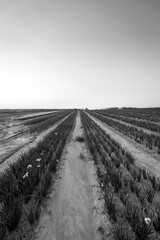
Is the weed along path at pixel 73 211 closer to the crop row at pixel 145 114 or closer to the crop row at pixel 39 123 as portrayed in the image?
the crop row at pixel 39 123

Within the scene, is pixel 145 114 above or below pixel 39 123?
above

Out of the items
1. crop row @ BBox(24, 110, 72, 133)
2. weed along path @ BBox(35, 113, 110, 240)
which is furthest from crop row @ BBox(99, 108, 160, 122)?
weed along path @ BBox(35, 113, 110, 240)

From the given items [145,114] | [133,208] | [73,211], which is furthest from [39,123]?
[145,114]

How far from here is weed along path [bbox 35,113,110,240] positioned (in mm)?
2447

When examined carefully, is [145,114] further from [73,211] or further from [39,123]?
[73,211]

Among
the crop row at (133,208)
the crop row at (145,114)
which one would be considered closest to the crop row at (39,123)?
the crop row at (133,208)

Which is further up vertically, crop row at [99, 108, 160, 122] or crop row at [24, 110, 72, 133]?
crop row at [99, 108, 160, 122]

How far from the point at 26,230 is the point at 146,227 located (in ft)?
7.92

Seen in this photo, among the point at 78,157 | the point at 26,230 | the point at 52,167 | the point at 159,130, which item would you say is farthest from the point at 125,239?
the point at 159,130

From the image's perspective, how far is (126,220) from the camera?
8.62 ft

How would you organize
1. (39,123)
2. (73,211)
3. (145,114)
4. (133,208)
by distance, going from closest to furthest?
1. (133,208)
2. (73,211)
3. (39,123)
4. (145,114)

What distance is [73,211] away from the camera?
10.1 ft

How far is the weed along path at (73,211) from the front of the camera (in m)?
2.45

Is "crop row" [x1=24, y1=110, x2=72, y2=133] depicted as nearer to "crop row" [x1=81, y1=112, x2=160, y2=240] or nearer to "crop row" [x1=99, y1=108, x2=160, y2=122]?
"crop row" [x1=81, y1=112, x2=160, y2=240]
